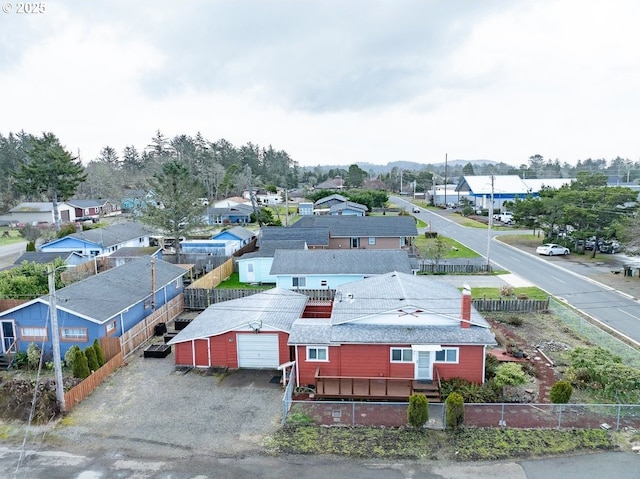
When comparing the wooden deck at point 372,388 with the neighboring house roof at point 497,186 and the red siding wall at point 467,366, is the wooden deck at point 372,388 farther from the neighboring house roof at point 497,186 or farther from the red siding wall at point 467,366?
the neighboring house roof at point 497,186

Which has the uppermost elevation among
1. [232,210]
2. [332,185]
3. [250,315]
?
Result: [332,185]

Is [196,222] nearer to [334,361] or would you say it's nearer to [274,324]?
[274,324]

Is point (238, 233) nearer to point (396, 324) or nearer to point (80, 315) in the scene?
point (80, 315)

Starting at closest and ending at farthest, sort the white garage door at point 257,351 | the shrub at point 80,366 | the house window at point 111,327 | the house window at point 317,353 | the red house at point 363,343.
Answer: the red house at point 363,343
the house window at point 317,353
the shrub at point 80,366
the white garage door at point 257,351
the house window at point 111,327

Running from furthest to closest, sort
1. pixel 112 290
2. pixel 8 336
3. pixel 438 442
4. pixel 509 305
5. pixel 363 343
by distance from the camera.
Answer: pixel 509 305
pixel 112 290
pixel 8 336
pixel 363 343
pixel 438 442

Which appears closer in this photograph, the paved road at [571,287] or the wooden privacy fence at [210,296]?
the paved road at [571,287]

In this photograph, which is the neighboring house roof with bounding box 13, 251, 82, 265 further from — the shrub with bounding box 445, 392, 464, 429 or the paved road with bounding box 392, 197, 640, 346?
the paved road with bounding box 392, 197, 640, 346

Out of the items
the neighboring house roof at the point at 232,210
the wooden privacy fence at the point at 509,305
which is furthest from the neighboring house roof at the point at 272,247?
the neighboring house roof at the point at 232,210

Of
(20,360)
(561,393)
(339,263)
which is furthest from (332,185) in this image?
(561,393)
